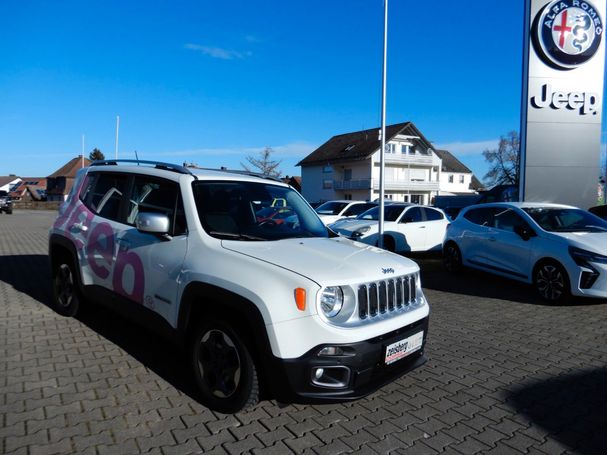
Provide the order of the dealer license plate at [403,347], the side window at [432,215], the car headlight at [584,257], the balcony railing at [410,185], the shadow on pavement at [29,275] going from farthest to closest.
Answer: the balcony railing at [410,185], the side window at [432,215], the shadow on pavement at [29,275], the car headlight at [584,257], the dealer license plate at [403,347]

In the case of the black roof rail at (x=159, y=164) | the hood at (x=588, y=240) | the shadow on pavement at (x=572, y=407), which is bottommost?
the shadow on pavement at (x=572, y=407)

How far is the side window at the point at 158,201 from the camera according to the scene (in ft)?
12.5

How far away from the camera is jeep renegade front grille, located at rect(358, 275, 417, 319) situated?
124 inches

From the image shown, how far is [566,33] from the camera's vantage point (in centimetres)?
1224

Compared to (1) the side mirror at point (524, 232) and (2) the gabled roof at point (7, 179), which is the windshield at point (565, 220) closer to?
(1) the side mirror at point (524, 232)

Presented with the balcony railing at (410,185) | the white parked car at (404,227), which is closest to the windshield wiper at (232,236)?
the white parked car at (404,227)

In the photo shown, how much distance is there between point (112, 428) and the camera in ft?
10.1

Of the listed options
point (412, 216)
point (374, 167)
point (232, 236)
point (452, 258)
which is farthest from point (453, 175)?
point (232, 236)

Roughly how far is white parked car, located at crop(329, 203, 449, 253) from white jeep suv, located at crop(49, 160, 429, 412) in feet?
25.8

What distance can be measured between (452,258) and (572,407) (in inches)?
249

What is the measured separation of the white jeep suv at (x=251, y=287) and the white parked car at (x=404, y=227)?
7861 millimetres

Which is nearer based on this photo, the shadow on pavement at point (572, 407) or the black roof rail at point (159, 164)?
the shadow on pavement at point (572, 407)

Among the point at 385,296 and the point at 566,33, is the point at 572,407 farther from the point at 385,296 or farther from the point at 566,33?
the point at 566,33

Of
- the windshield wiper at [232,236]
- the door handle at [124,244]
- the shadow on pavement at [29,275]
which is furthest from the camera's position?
the shadow on pavement at [29,275]
